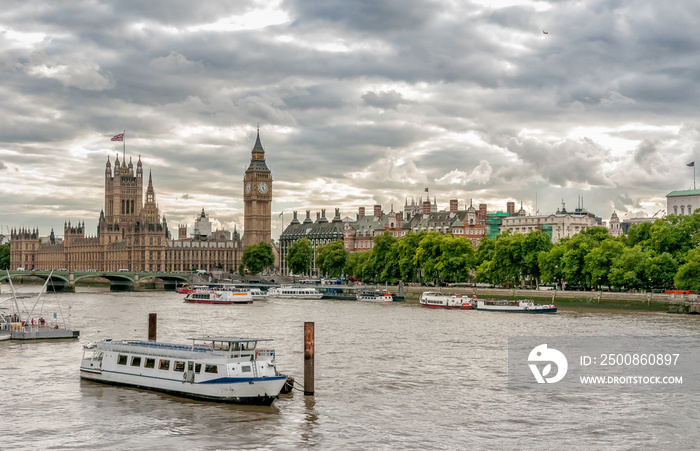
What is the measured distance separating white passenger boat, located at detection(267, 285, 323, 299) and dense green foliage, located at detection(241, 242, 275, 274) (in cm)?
6263

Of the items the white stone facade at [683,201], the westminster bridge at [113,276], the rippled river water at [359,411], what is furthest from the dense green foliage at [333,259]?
the rippled river water at [359,411]

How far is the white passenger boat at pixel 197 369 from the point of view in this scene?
1358 inches

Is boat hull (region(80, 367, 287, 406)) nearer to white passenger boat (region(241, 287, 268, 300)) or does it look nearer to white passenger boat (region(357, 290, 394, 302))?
white passenger boat (region(357, 290, 394, 302))

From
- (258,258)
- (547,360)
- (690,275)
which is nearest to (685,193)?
(258,258)

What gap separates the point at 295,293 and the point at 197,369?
85982mm

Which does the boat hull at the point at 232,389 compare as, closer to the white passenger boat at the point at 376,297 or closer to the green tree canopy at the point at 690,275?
the green tree canopy at the point at 690,275

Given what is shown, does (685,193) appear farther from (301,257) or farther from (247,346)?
(247,346)

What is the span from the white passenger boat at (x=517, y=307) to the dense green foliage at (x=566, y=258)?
388 inches

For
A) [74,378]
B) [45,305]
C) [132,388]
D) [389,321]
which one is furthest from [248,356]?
[45,305]

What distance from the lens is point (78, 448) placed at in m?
28.5

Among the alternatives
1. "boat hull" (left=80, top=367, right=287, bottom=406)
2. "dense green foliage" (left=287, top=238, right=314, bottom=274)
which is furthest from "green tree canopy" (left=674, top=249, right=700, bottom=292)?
"dense green foliage" (left=287, top=238, right=314, bottom=274)

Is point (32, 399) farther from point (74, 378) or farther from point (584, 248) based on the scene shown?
point (584, 248)

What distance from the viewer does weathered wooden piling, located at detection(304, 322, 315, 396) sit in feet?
115

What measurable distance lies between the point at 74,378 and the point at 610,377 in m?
23.8
